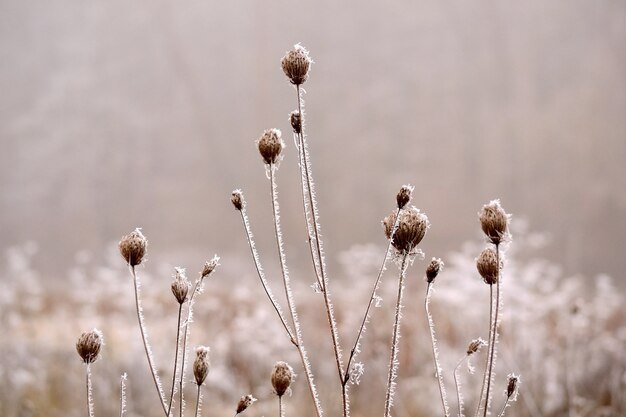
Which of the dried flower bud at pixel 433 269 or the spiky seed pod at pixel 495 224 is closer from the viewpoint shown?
the spiky seed pod at pixel 495 224

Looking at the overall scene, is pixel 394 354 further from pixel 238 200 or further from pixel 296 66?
pixel 296 66

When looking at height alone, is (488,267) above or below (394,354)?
above

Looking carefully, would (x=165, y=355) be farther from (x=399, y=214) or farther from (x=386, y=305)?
(x=399, y=214)

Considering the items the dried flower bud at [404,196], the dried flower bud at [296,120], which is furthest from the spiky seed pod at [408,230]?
the dried flower bud at [296,120]

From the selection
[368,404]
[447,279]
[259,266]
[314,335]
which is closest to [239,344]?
[314,335]

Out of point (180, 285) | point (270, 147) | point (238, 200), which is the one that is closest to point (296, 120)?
point (270, 147)

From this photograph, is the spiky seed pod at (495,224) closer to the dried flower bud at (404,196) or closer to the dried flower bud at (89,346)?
the dried flower bud at (404,196)

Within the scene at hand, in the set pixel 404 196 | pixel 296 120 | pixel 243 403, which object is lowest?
pixel 243 403
